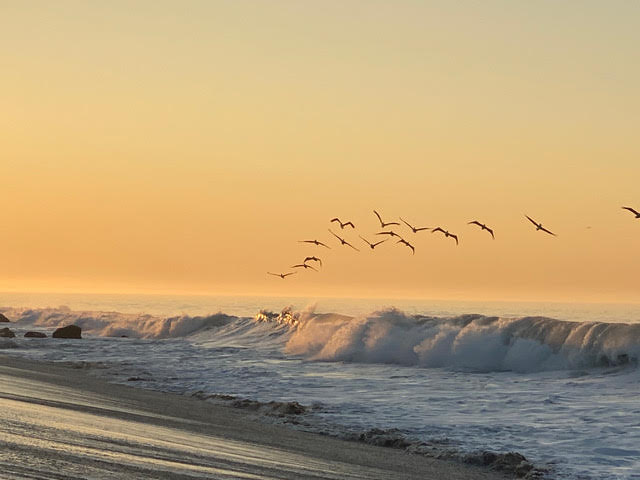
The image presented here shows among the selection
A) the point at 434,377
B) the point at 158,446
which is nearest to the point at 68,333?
the point at 434,377

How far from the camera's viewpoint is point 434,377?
2583 cm

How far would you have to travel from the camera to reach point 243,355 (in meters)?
34.7

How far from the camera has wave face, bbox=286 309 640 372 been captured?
2803cm

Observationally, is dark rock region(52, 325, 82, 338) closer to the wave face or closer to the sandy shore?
the wave face

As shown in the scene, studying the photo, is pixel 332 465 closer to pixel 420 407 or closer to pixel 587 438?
pixel 587 438

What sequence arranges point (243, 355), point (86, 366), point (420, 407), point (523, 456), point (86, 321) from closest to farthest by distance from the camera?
point (523, 456), point (420, 407), point (86, 366), point (243, 355), point (86, 321)

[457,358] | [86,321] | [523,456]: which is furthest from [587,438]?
[86,321]

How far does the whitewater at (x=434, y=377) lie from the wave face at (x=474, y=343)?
0.18 ft

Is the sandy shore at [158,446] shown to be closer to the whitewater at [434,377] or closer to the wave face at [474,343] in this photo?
the whitewater at [434,377]

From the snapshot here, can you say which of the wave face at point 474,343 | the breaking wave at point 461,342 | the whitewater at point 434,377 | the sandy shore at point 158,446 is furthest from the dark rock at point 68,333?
the sandy shore at point 158,446

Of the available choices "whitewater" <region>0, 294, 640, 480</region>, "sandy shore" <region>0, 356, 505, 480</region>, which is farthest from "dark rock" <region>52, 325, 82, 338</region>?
"sandy shore" <region>0, 356, 505, 480</region>

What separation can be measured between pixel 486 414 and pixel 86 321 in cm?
5098

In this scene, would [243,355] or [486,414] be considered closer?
[486,414]

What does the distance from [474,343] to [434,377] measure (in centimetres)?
565
